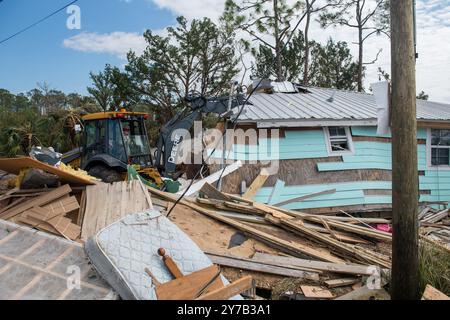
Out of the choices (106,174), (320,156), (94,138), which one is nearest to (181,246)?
(106,174)

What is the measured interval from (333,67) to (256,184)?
80.2 ft

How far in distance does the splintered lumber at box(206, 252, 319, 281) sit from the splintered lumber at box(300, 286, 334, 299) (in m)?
0.23

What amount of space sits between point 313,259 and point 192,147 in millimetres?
5596

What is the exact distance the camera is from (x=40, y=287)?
3.49 metres

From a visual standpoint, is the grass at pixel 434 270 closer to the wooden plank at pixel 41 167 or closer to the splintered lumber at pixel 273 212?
the splintered lumber at pixel 273 212

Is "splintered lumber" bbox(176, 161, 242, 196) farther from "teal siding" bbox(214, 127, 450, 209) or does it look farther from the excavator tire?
the excavator tire

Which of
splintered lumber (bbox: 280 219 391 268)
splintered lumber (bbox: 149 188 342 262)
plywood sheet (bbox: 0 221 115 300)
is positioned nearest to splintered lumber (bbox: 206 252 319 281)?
splintered lumber (bbox: 149 188 342 262)

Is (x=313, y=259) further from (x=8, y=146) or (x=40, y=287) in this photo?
(x=8, y=146)

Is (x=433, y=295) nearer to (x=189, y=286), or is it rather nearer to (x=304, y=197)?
(x=189, y=286)

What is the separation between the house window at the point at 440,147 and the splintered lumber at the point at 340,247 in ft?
23.7

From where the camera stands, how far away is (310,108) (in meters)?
10.5
